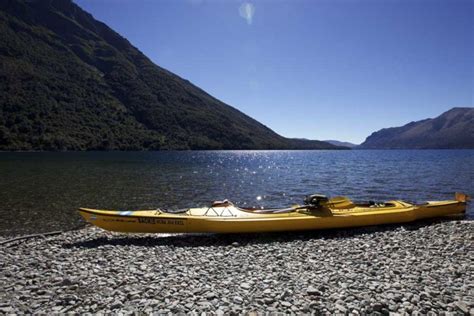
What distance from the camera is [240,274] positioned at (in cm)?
893

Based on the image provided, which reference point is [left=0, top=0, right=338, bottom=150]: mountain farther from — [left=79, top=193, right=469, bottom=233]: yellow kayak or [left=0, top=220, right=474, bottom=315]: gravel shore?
[left=0, top=220, right=474, bottom=315]: gravel shore

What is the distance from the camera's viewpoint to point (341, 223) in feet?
47.0

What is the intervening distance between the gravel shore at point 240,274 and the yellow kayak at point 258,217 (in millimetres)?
537

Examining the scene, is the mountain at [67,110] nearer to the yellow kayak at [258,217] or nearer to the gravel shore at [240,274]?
the yellow kayak at [258,217]

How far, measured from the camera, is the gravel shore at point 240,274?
698 centimetres

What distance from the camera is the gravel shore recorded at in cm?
698

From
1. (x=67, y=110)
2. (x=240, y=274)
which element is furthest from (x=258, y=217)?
(x=67, y=110)

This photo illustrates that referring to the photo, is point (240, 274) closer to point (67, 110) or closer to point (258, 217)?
point (258, 217)

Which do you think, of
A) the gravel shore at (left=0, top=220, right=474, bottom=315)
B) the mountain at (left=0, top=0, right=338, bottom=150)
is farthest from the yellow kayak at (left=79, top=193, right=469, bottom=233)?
the mountain at (left=0, top=0, right=338, bottom=150)

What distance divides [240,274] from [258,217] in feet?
16.5

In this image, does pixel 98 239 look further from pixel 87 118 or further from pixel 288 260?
pixel 87 118

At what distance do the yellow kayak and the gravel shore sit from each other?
1.76 feet

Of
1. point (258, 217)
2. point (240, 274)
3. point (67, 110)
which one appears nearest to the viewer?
point (240, 274)

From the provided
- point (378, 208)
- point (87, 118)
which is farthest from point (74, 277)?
point (87, 118)
